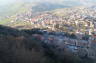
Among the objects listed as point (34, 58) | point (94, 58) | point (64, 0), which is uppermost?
point (64, 0)

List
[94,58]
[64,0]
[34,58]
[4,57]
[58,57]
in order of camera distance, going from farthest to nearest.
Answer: [64,0] → [94,58] → [58,57] → [34,58] → [4,57]

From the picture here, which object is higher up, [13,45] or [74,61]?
[13,45]

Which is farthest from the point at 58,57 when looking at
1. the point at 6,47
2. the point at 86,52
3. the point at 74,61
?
the point at 86,52

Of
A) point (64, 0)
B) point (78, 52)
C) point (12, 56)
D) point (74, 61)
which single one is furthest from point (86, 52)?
point (64, 0)

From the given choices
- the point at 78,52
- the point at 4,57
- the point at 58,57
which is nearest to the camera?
the point at 4,57

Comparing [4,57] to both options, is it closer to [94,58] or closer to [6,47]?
[6,47]

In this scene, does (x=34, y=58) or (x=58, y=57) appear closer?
(x=34, y=58)

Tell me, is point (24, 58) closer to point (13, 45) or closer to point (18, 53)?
point (18, 53)

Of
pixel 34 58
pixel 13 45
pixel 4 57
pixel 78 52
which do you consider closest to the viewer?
pixel 4 57

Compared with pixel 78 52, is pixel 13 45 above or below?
above
